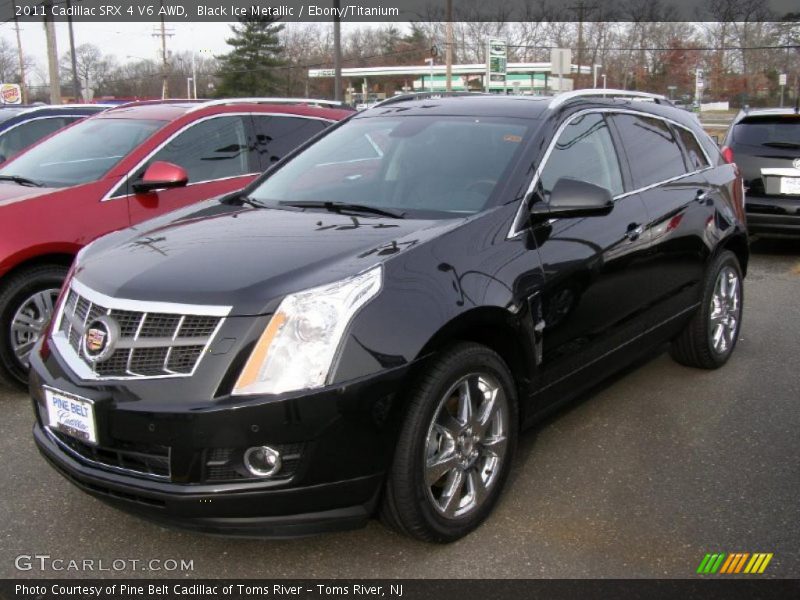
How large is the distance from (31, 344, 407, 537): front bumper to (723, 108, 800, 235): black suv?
23.9 feet

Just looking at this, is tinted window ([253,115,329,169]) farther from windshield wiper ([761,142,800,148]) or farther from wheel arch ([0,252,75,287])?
windshield wiper ([761,142,800,148])

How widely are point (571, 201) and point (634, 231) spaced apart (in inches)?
30.7

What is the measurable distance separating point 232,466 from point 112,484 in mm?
444

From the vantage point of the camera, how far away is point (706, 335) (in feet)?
16.4

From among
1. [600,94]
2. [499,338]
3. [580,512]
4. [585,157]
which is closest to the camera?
[499,338]

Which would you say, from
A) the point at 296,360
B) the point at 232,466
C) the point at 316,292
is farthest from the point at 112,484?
the point at 316,292

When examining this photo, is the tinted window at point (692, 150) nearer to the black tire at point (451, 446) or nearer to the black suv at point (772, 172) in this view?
the black tire at point (451, 446)

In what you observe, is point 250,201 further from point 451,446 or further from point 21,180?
point 21,180

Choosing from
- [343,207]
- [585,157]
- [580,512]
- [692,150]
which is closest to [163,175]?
[343,207]

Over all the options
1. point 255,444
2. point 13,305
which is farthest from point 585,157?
point 13,305

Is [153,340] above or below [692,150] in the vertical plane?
below

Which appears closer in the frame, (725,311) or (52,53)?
(725,311)

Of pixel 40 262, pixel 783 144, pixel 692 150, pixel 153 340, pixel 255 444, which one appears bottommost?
pixel 255 444

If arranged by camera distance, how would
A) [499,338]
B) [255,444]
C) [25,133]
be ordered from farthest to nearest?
[25,133]
[499,338]
[255,444]
